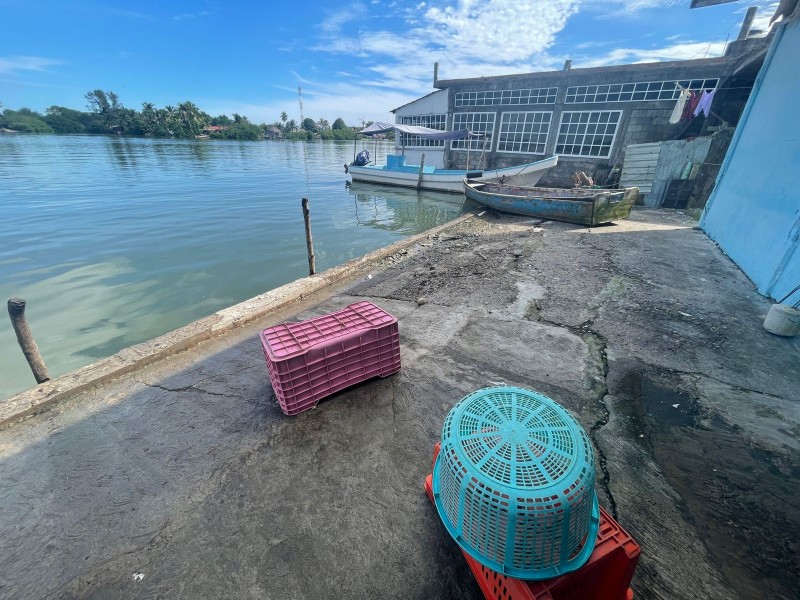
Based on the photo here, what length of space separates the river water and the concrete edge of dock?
7.19ft

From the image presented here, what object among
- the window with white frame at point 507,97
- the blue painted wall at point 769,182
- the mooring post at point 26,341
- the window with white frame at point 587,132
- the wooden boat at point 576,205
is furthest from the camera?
the window with white frame at point 507,97

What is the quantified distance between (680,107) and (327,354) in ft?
60.9

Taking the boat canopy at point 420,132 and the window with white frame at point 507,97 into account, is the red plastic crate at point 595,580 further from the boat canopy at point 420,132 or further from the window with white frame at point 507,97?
the window with white frame at point 507,97

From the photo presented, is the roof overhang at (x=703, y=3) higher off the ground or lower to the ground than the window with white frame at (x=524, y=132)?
higher

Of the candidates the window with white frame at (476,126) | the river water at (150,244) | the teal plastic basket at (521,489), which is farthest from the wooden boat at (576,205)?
the window with white frame at (476,126)

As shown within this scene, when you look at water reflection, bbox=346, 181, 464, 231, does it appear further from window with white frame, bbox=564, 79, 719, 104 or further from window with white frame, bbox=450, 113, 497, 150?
window with white frame, bbox=564, 79, 719, 104

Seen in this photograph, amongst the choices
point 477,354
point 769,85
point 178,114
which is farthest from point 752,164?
point 178,114

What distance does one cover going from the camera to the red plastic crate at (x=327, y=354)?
115 inches

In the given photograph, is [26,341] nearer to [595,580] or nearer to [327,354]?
[327,354]

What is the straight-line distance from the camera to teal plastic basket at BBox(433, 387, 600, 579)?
4.32 feet

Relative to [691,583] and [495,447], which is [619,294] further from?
[495,447]

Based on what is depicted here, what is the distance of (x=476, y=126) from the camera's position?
2139 cm

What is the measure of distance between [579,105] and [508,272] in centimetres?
1636

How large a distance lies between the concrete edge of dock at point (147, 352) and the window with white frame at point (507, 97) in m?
18.8
